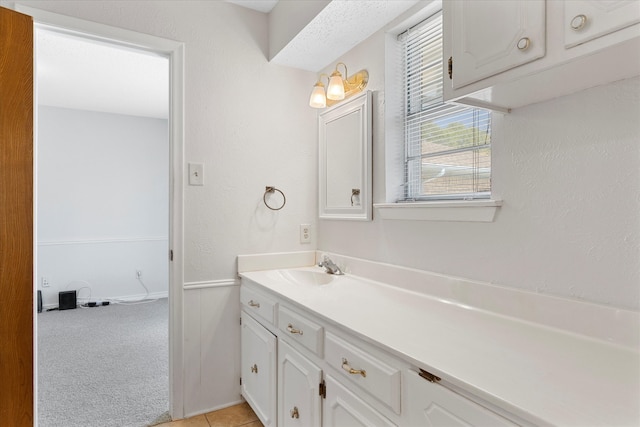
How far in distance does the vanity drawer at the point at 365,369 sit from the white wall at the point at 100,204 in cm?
420

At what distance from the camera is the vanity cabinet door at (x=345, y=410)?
3.49 ft

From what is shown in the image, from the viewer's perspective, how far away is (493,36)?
971 mm

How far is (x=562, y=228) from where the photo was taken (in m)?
1.08

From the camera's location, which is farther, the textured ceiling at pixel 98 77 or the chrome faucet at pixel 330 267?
the textured ceiling at pixel 98 77

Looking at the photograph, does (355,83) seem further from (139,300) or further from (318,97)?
(139,300)

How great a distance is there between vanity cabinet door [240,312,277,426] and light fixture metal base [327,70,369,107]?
4.48 ft

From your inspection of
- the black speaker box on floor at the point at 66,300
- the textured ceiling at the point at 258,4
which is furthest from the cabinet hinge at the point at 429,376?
the black speaker box on floor at the point at 66,300

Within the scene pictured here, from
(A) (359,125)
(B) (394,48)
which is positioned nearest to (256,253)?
(A) (359,125)

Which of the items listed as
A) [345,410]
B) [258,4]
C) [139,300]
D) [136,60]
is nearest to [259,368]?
[345,410]

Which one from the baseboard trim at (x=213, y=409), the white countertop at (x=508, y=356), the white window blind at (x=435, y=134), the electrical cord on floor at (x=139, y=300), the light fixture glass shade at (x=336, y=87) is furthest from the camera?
the electrical cord on floor at (x=139, y=300)

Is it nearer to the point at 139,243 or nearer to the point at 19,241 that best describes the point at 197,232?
the point at 19,241

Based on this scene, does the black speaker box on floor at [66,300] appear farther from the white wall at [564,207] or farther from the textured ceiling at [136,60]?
the white wall at [564,207]

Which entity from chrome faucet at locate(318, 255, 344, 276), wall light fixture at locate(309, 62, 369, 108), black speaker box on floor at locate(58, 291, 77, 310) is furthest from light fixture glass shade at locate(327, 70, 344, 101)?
black speaker box on floor at locate(58, 291, 77, 310)

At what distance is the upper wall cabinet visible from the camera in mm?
754
